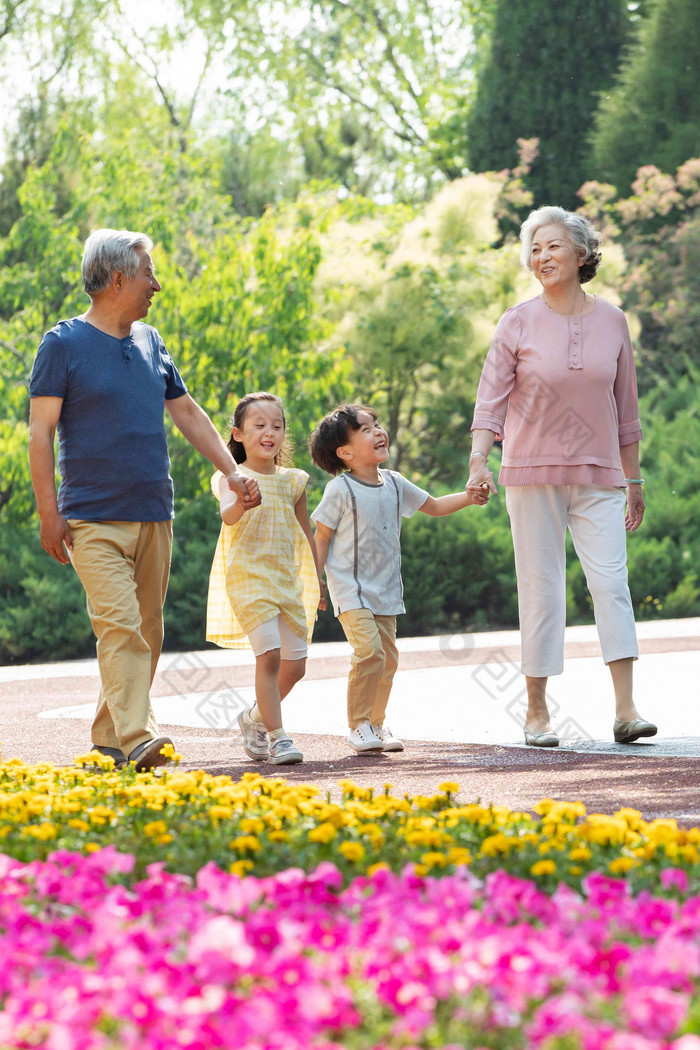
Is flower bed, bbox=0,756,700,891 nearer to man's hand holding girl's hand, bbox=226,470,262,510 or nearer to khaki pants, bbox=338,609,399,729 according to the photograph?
man's hand holding girl's hand, bbox=226,470,262,510

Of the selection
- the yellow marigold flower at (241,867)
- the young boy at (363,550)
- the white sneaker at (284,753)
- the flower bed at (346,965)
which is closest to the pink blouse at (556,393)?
the young boy at (363,550)

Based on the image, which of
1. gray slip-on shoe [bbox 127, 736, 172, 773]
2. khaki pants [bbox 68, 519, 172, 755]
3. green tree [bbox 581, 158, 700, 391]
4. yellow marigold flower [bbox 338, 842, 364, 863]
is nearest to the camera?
yellow marigold flower [bbox 338, 842, 364, 863]

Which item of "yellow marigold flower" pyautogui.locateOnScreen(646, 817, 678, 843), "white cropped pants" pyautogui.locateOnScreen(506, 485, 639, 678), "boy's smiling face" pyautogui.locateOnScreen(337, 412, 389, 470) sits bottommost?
"yellow marigold flower" pyautogui.locateOnScreen(646, 817, 678, 843)

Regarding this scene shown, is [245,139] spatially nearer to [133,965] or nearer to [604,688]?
[604,688]

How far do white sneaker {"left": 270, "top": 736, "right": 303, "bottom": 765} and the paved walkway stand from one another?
0.19 ft

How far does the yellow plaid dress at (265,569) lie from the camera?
569cm

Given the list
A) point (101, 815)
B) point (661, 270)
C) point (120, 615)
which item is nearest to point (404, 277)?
point (661, 270)

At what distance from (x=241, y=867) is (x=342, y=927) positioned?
55 cm

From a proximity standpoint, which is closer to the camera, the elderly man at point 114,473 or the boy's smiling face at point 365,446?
the elderly man at point 114,473

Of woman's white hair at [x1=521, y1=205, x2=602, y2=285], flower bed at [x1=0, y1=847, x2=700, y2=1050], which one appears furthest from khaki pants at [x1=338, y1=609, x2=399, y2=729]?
flower bed at [x1=0, y1=847, x2=700, y2=1050]

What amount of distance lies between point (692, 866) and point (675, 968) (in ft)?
3.01

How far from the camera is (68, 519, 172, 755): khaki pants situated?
506cm

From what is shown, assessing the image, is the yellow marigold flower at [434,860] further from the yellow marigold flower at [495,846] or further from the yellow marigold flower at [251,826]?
the yellow marigold flower at [251,826]

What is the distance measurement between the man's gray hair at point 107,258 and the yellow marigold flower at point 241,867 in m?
2.80
